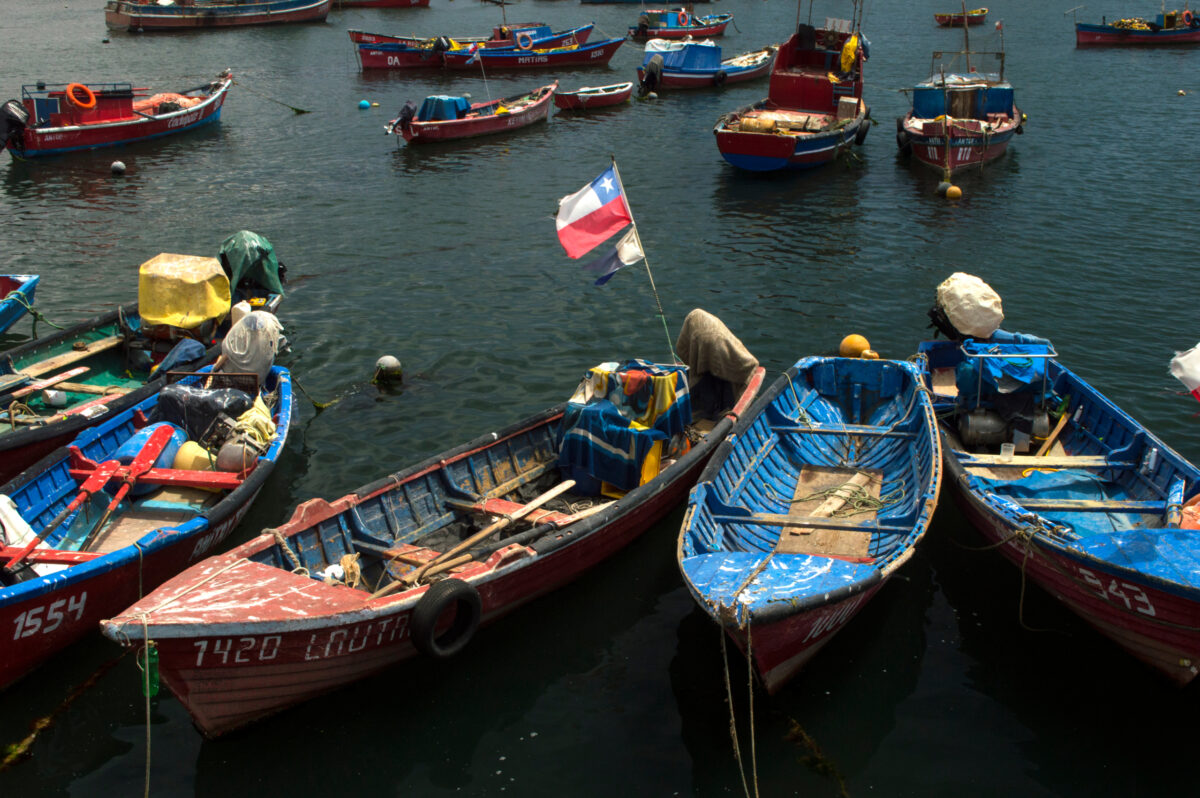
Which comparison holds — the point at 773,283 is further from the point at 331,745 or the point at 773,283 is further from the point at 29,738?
the point at 29,738

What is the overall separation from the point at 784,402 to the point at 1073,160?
75.8ft

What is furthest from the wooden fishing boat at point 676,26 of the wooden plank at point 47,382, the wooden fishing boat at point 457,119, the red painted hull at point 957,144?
the wooden plank at point 47,382

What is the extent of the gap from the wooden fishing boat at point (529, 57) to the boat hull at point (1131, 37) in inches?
1089

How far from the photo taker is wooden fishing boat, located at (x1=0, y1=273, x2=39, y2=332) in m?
17.7

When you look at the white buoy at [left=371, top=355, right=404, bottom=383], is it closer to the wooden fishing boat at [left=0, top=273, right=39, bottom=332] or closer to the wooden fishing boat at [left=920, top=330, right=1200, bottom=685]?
the wooden fishing boat at [left=0, top=273, right=39, bottom=332]

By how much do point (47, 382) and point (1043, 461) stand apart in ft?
48.8

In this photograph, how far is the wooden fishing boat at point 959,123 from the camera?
29406mm

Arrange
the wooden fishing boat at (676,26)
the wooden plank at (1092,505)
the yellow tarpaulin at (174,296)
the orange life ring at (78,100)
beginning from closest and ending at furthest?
the wooden plank at (1092,505)
the yellow tarpaulin at (174,296)
the orange life ring at (78,100)
the wooden fishing boat at (676,26)

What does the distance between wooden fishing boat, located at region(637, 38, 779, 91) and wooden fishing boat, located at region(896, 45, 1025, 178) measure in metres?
13.2

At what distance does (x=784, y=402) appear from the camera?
1401 centimetres

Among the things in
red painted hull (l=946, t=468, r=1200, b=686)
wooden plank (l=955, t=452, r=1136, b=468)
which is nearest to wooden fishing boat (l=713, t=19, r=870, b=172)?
wooden plank (l=955, t=452, r=1136, b=468)

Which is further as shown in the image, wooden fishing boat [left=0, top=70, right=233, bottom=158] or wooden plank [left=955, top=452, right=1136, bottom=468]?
wooden fishing boat [left=0, top=70, right=233, bottom=158]

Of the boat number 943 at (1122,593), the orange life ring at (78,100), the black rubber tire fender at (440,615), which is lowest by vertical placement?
the black rubber tire fender at (440,615)

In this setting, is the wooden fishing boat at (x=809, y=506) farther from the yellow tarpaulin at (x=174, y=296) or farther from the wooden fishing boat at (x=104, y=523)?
the yellow tarpaulin at (x=174, y=296)
